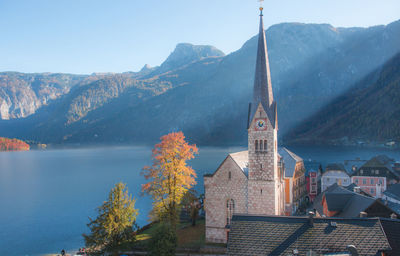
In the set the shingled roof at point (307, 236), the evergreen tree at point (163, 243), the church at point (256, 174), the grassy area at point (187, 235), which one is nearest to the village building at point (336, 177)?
the grassy area at point (187, 235)

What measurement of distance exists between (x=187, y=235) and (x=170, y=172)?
29.1ft

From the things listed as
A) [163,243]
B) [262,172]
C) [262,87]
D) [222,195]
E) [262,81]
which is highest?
[262,81]

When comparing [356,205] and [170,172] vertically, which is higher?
[170,172]

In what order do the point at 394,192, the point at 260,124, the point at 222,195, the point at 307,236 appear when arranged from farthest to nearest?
the point at 394,192, the point at 222,195, the point at 260,124, the point at 307,236

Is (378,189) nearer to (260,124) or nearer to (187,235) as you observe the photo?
(260,124)

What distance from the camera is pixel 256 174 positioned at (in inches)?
1313

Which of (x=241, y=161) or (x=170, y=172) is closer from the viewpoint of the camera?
(x=170, y=172)

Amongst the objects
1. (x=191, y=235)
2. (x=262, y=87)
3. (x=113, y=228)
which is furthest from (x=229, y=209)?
(x=262, y=87)

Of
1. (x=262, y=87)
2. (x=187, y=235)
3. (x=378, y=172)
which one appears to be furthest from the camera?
(x=378, y=172)

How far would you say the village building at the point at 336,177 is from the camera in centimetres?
6588

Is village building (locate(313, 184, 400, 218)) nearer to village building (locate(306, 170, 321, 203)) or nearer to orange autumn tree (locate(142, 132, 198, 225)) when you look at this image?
orange autumn tree (locate(142, 132, 198, 225))

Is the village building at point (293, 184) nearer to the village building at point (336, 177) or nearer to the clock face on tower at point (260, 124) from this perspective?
the village building at point (336, 177)

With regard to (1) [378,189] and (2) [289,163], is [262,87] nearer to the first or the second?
(2) [289,163]

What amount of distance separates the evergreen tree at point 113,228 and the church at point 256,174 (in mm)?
9557
